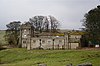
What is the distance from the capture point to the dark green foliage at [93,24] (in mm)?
92125

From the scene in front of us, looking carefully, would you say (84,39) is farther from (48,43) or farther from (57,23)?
(57,23)

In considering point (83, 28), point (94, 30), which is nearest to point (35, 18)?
point (83, 28)

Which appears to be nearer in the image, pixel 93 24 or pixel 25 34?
pixel 93 24

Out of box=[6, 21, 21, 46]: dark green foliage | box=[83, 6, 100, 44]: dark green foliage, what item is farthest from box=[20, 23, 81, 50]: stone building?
box=[6, 21, 21, 46]: dark green foliage

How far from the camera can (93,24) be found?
311ft


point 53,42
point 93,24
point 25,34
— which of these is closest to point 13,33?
point 25,34

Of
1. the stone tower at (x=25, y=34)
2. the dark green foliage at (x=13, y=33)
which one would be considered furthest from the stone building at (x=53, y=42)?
the dark green foliage at (x=13, y=33)

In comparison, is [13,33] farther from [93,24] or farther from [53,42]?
[93,24]

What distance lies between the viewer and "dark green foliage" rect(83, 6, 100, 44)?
9212cm

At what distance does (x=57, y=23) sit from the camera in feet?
444

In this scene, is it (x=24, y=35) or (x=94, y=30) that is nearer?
(x=94, y=30)

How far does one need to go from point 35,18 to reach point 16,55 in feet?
164

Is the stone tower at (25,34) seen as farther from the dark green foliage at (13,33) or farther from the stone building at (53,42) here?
the dark green foliage at (13,33)

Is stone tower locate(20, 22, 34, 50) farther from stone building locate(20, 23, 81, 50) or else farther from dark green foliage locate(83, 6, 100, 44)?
dark green foliage locate(83, 6, 100, 44)
